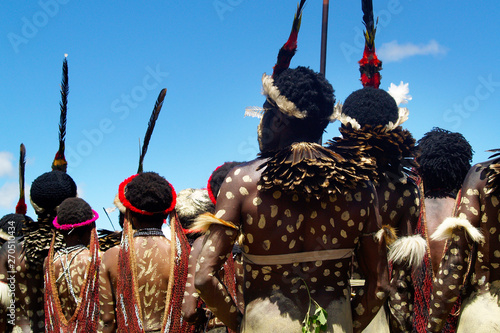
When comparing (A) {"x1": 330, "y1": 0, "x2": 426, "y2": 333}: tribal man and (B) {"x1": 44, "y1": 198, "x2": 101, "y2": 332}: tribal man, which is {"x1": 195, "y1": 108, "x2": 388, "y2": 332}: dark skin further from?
(B) {"x1": 44, "y1": 198, "x2": 101, "y2": 332}: tribal man

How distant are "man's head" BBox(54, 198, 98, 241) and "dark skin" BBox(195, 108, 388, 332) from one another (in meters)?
2.62

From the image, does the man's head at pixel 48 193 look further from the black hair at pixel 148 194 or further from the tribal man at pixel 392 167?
the tribal man at pixel 392 167

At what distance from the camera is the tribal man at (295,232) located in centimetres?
242

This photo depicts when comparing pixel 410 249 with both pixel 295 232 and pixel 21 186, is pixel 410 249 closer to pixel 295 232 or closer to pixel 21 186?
pixel 295 232

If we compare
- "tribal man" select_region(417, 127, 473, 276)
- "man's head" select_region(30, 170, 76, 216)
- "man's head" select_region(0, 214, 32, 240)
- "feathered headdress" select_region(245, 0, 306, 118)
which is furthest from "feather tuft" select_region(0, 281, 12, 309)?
"tribal man" select_region(417, 127, 473, 276)

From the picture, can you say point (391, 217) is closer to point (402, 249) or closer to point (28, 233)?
point (402, 249)

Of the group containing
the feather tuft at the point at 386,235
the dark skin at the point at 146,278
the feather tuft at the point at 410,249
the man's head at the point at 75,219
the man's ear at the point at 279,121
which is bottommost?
the dark skin at the point at 146,278

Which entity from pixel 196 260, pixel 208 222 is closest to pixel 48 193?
pixel 196 260

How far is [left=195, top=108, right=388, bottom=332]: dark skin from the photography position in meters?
2.43

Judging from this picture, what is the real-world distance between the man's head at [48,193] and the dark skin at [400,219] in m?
3.25

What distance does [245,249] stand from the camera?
2.55 m

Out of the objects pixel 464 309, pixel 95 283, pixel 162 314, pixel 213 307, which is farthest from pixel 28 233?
pixel 464 309

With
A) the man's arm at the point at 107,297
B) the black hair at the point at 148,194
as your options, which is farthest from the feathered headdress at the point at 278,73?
the man's arm at the point at 107,297

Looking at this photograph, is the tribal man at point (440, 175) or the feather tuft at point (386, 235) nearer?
the feather tuft at point (386, 235)
